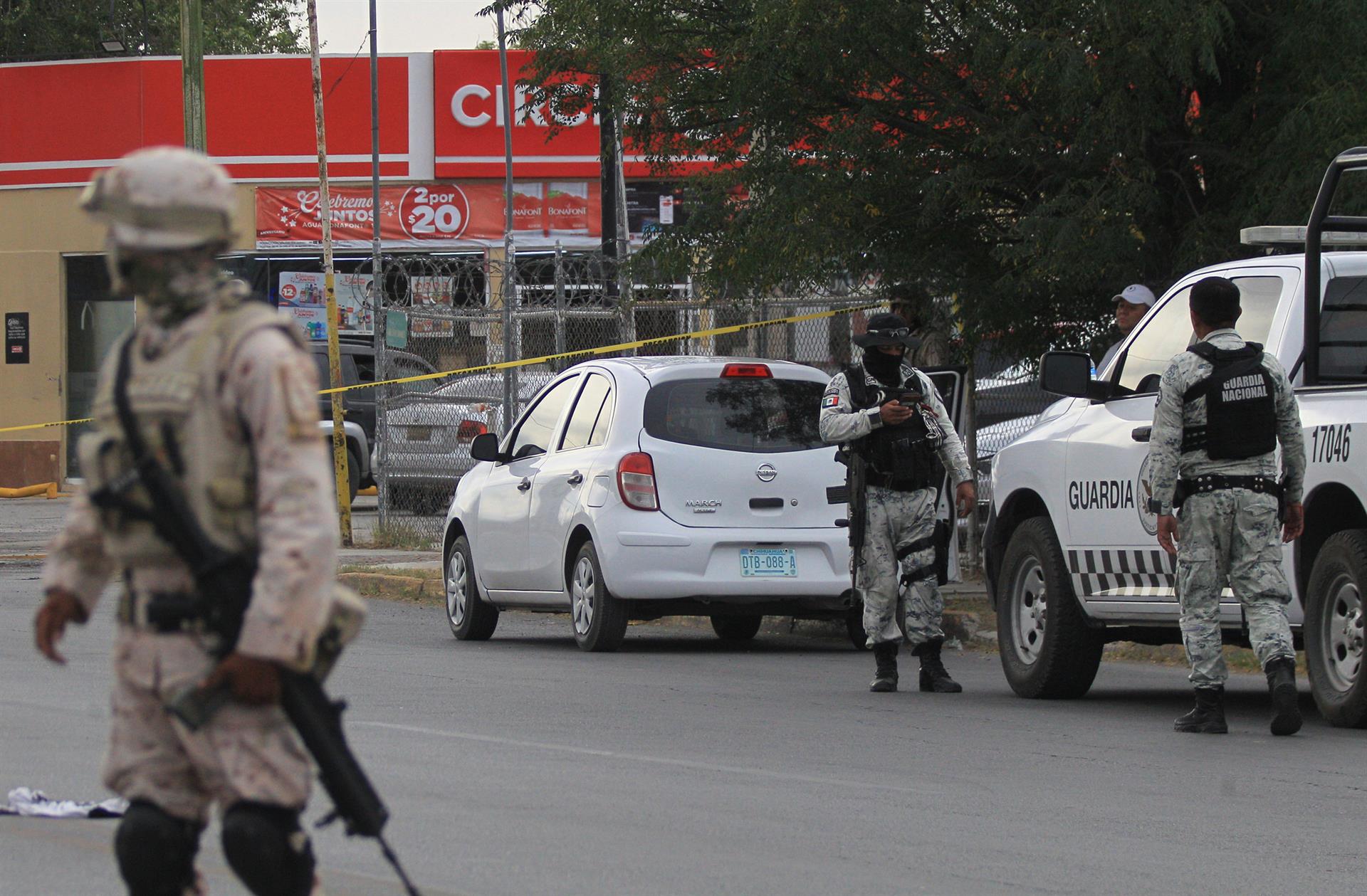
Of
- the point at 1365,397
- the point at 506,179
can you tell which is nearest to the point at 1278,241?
the point at 1365,397

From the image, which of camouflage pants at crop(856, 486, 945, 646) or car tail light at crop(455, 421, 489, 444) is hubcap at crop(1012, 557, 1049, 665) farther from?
car tail light at crop(455, 421, 489, 444)

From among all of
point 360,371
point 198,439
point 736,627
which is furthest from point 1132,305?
point 360,371

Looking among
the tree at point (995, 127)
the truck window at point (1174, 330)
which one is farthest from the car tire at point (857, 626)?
the truck window at point (1174, 330)

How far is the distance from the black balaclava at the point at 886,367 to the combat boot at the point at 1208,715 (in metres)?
2.55

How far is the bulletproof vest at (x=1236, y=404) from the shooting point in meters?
8.99

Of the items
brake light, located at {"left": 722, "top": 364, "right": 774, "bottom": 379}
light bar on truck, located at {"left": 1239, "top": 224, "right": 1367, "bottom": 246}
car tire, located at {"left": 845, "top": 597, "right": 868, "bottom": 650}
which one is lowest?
car tire, located at {"left": 845, "top": 597, "right": 868, "bottom": 650}

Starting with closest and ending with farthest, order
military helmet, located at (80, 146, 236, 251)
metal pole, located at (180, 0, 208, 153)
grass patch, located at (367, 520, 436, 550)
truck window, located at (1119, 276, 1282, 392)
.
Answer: military helmet, located at (80, 146, 236, 251)
truck window, located at (1119, 276, 1282, 392)
grass patch, located at (367, 520, 436, 550)
metal pole, located at (180, 0, 208, 153)

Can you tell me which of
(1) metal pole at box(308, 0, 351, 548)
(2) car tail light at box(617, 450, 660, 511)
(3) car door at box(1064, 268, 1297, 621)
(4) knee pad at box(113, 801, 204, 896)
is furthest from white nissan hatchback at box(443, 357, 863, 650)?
(4) knee pad at box(113, 801, 204, 896)

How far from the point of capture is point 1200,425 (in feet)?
29.9

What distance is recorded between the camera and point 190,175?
379 centimetres

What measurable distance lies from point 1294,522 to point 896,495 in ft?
7.73

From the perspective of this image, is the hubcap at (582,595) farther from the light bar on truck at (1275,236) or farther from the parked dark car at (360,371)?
the parked dark car at (360,371)

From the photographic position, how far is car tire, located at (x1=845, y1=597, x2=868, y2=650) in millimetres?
12977

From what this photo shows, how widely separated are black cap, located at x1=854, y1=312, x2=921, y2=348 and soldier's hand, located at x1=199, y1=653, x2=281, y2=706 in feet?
24.3
